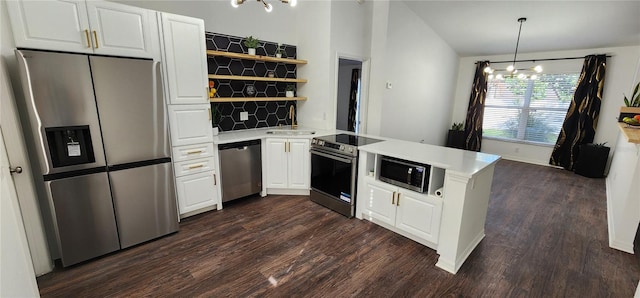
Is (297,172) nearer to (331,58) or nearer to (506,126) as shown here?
(331,58)

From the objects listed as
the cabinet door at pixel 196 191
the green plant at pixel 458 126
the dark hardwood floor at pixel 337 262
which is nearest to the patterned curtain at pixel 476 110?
the green plant at pixel 458 126

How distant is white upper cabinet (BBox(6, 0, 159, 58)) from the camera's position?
180 cm

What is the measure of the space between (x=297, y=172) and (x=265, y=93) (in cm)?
138

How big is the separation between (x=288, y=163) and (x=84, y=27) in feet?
7.65

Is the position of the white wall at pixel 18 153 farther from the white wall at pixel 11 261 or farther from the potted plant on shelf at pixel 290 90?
the potted plant on shelf at pixel 290 90

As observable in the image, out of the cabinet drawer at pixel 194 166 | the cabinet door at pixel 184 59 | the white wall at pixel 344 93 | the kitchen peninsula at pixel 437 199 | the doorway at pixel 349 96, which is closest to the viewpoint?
the kitchen peninsula at pixel 437 199

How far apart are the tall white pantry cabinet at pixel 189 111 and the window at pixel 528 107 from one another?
6.46 meters

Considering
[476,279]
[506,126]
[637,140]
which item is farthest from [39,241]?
[506,126]

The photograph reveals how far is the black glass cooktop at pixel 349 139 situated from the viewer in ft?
10.1

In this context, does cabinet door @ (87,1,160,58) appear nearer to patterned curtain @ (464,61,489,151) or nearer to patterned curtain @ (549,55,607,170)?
patterned curtain @ (464,61,489,151)

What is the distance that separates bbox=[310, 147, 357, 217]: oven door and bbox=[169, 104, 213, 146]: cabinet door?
1.30 metres

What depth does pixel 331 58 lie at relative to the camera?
375 centimetres

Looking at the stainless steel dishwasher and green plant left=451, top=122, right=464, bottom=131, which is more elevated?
green plant left=451, top=122, right=464, bottom=131

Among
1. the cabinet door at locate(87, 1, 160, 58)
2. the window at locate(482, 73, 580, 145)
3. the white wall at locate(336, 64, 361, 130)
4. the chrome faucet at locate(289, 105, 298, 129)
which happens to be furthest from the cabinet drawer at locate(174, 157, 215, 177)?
the window at locate(482, 73, 580, 145)
